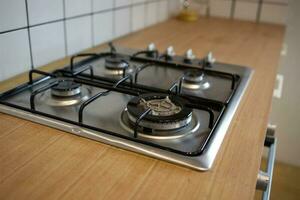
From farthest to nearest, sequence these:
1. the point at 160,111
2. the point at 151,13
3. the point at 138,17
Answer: the point at 151,13, the point at 138,17, the point at 160,111

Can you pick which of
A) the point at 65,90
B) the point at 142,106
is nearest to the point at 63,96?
the point at 65,90

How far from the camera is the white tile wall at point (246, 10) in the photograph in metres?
1.74

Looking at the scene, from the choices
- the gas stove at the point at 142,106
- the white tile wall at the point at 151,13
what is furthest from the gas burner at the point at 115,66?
the white tile wall at the point at 151,13

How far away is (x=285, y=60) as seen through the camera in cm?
177

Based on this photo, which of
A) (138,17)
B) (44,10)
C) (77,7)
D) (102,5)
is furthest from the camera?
(138,17)

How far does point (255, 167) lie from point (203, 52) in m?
0.73

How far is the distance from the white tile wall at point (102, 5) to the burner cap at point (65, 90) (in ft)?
1.58

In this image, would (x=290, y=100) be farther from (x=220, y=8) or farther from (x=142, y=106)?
(x=142, y=106)

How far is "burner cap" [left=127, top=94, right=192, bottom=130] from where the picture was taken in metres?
0.58

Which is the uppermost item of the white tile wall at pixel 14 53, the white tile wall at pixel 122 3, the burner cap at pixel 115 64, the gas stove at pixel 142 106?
the white tile wall at pixel 122 3

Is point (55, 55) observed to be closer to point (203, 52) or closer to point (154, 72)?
point (154, 72)

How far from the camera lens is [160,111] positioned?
611 mm

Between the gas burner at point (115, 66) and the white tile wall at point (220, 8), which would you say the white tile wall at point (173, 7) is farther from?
the gas burner at point (115, 66)

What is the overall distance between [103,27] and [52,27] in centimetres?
29
